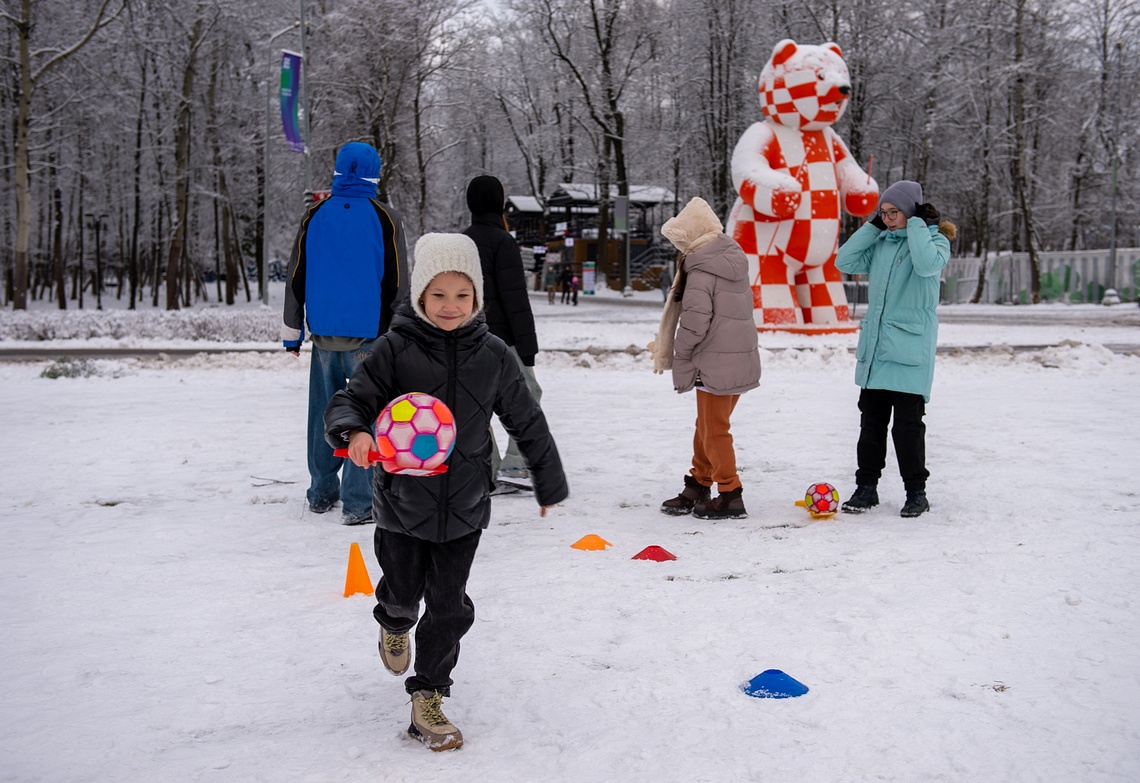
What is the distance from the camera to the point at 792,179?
560 inches

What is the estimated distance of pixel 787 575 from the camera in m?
4.58

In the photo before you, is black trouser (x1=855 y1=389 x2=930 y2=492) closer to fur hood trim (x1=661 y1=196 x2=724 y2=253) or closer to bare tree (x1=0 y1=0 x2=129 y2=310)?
fur hood trim (x1=661 y1=196 x2=724 y2=253)

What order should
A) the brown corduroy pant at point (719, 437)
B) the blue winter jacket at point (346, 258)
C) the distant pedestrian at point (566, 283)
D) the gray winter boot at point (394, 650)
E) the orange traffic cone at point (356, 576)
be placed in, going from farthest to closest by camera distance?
1. the distant pedestrian at point (566, 283)
2. the brown corduroy pant at point (719, 437)
3. the blue winter jacket at point (346, 258)
4. the orange traffic cone at point (356, 576)
5. the gray winter boot at point (394, 650)

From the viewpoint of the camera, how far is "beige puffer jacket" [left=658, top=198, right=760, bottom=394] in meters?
5.64

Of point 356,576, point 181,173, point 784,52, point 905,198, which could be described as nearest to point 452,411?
point 356,576

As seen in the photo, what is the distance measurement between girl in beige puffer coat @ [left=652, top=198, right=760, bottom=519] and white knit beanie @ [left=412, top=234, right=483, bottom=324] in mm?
2617

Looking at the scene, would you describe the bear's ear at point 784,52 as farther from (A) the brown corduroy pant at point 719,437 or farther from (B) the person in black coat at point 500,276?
(A) the brown corduroy pant at point 719,437

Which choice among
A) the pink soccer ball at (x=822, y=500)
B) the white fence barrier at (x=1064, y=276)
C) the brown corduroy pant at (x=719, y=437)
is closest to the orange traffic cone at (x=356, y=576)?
the brown corduroy pant at (x=719, y=437)

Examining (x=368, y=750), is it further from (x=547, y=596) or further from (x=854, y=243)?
(x=854, y=243)

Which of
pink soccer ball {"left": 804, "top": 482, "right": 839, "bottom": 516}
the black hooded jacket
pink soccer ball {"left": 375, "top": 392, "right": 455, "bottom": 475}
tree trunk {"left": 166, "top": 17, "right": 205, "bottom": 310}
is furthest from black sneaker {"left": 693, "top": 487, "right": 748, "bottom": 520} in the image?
tree trunk {"left": 166, "top": 17, "right": 205, "bottom": 310}

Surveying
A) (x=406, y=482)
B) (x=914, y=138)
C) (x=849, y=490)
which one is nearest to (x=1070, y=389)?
(x=849, y=490)

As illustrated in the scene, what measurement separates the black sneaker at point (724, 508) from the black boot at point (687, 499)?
83 millimetres

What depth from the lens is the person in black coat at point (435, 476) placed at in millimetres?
3051

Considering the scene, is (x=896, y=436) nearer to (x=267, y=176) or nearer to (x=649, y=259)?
(x=267, y=176)
